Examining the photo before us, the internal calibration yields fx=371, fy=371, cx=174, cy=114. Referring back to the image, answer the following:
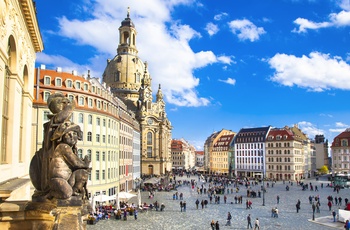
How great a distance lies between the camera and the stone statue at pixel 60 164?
6570 millimetres

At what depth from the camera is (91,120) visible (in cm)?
4772

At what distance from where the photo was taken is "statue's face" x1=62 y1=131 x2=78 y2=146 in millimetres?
6800

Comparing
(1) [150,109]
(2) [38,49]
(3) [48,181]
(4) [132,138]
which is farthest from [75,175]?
(1) [150,109]

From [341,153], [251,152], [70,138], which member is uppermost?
[70,138]

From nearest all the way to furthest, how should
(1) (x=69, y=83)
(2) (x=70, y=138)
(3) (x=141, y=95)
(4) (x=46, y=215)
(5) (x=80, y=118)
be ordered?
(2) (x=70, y=138), (4) (x=46, y=215), (1) (x=69, y=83), (5) (x=80, y=118), (3) (x=141, y=95)

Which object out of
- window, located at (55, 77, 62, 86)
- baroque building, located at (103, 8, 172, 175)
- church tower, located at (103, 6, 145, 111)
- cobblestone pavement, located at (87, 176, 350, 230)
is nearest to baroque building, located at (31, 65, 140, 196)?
window, located at (55, 77, 62, 86)

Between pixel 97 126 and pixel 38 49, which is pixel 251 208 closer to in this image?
pixel 97 126

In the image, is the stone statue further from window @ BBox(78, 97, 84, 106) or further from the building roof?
the building roof

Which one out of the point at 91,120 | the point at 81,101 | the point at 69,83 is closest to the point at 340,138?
the point at 91,120

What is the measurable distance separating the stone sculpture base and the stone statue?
0.58 ft

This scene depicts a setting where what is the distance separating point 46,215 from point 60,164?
1168 millimetres

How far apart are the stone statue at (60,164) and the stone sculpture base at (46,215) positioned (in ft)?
0.58

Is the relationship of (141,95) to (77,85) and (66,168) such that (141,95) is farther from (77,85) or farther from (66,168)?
(66,168)

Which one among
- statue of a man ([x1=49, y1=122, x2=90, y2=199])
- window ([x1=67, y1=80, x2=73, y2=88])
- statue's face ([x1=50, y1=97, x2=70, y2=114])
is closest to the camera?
statue of a man ([x1=49, y1=122, x2=90, y2=199])
